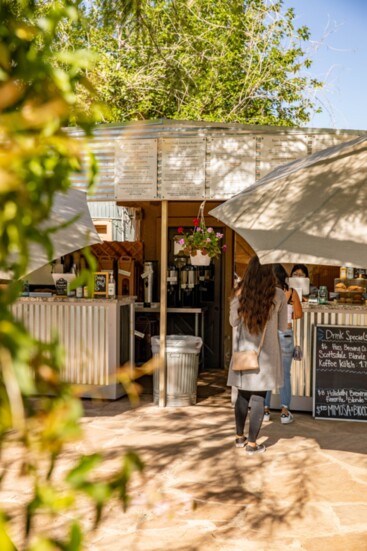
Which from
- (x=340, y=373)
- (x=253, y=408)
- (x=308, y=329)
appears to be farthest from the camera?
(x=308, y=329)

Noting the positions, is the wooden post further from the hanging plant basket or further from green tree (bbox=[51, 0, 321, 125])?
green tree (bbox=[51, 0, 321, 125])

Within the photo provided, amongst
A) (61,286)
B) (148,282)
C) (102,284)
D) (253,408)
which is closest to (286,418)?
(253,408)

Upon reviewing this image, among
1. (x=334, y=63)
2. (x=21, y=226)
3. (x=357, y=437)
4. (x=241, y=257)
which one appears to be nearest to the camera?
(x=21, y=226)

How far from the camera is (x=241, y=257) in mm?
10938

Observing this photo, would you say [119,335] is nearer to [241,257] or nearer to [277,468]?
[241,257]

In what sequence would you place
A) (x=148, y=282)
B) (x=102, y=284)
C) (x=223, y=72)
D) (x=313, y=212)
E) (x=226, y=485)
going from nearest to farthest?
(x=313, y=212) < (x=226, y=485) < (x=102, y=284) < (x=148, y=282) < (x=223, y=72)

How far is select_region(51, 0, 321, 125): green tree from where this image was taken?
711 inches

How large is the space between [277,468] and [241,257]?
5.27 meters

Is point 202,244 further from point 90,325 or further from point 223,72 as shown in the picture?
point 223,72

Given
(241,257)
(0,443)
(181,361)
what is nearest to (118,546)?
(0,443)

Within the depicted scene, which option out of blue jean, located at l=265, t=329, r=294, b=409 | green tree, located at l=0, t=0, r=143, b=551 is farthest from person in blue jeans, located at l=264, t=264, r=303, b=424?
green tree, located at l=0, t=0, r=143, b=551

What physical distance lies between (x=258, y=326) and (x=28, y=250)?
17.4 feet

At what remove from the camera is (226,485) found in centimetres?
550

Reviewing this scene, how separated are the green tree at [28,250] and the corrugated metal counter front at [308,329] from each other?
24.4 ft
